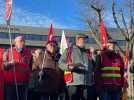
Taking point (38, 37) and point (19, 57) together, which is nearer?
point (19, 57)

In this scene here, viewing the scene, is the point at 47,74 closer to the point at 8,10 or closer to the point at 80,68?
the point at 80,68

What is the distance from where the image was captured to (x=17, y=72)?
11570 mm

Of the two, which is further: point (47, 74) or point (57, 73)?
point (57, 73)

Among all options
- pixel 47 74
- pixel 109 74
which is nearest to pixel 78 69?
pixel 47 74

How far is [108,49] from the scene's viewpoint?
1202cm

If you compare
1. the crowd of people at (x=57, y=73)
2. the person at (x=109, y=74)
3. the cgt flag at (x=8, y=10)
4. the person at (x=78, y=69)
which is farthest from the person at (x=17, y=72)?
the person at (x=109, y=74)

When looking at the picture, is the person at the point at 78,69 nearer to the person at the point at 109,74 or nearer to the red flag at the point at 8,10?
the person at the point at 109,74

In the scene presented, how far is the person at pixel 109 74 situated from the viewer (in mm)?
11883

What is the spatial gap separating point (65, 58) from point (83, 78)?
0.55 m

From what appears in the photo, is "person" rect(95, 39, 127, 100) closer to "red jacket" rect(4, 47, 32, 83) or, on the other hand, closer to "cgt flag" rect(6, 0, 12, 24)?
"red jacket" rect(4, 47, 32, 83)

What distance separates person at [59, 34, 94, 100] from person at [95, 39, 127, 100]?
1.22ft

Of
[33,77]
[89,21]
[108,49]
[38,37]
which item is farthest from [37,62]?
[38,37]

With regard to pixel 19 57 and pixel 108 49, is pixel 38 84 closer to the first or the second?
pixel 19 57

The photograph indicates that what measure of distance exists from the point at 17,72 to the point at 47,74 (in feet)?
2.22
